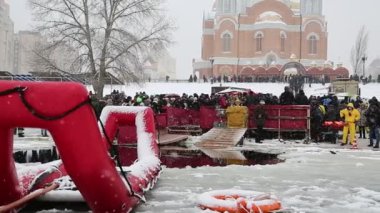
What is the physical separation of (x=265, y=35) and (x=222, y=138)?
5795 cm

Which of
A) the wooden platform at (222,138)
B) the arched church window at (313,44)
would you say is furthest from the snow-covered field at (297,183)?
the arched church window at (313,44)

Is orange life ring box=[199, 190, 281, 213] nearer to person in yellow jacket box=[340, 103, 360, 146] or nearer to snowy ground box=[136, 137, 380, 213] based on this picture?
snowy ground box=[136, 137, 380, 213]

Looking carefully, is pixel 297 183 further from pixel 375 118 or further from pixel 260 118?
pixel 260 118

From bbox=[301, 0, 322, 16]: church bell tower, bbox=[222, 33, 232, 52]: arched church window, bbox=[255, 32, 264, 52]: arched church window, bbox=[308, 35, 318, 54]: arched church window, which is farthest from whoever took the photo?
bbox=[301, 0, 322, 16]: church bell tower

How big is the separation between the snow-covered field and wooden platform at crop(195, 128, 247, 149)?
8.86 ft

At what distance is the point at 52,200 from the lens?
7.31 m

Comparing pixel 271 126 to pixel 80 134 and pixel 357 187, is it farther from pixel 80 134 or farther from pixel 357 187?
pixel 80 134

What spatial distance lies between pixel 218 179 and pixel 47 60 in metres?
A: 27.2

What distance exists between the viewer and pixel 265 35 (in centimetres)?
7438

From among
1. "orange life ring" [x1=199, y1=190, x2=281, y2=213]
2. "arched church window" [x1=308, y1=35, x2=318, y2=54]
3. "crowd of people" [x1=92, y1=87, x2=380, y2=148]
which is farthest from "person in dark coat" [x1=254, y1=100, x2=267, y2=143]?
"arched church window" [x1=308, y1=35, x2=318, y2=54]

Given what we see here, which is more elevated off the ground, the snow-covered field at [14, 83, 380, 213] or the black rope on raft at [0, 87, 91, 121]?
the black rope on raft at [0, 87, 91, 121]

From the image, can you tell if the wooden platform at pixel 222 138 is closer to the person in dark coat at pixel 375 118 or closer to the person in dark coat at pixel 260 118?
the person in dark coat at pixel 260 118

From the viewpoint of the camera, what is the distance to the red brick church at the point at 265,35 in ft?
244

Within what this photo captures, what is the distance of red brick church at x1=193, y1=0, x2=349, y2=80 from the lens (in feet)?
244
